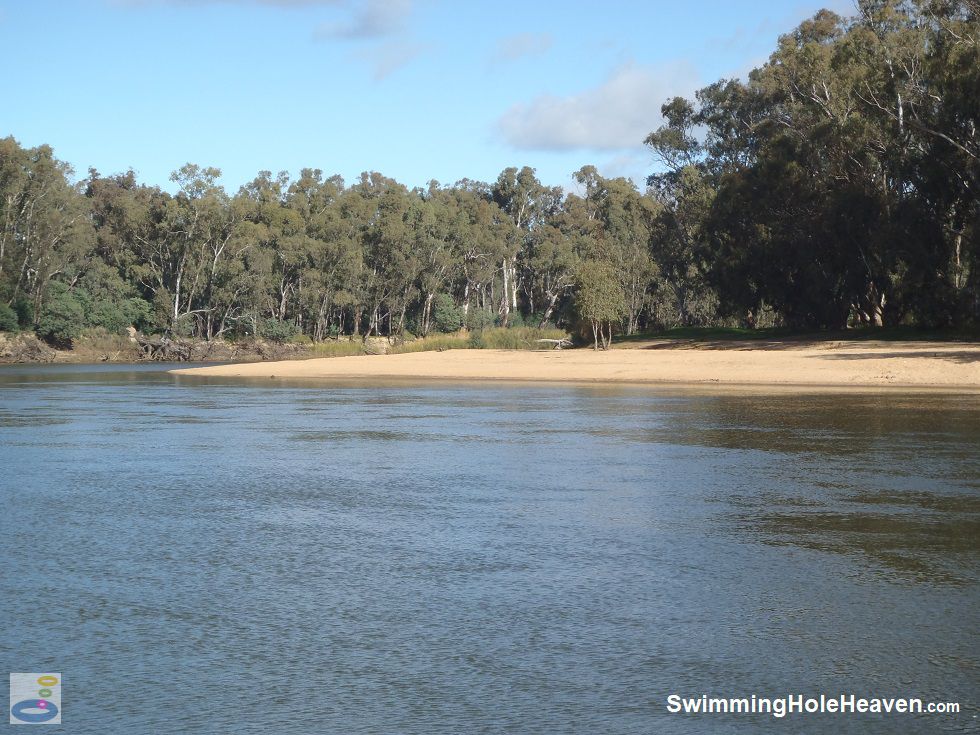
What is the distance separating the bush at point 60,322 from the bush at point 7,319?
8.68 ft

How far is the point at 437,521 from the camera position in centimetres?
1288

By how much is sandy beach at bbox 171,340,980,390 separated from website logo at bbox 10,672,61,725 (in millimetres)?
36618

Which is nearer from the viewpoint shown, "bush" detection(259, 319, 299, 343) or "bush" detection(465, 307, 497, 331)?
"bush" detection(259, 319, 299, 343)

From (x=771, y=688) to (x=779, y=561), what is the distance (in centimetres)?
387

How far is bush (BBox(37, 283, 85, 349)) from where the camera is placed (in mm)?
91250

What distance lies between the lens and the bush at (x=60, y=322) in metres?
91.2

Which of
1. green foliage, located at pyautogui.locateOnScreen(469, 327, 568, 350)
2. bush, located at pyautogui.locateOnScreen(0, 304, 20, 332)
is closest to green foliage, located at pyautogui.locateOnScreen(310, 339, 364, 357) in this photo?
green foliage, located at pyautogui.locateOnScreen(469, 327, 568, 350)

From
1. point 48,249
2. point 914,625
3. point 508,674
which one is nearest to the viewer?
point 508,674

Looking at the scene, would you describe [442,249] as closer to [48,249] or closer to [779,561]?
[48,249]

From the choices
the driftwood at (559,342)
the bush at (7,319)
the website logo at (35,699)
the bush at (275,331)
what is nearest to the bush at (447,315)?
the bush at (275,331)

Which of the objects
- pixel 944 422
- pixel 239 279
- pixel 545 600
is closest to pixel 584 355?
pixel 944 422

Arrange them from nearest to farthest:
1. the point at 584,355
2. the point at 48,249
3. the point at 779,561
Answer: the point at 779,561, the point at 584,355, the point at 48,249

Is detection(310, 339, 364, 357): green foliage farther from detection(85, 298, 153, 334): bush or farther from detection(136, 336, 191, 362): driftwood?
detection(85, 298, 153, 334): bush

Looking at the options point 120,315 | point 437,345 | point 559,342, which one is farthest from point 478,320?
point 120,315
